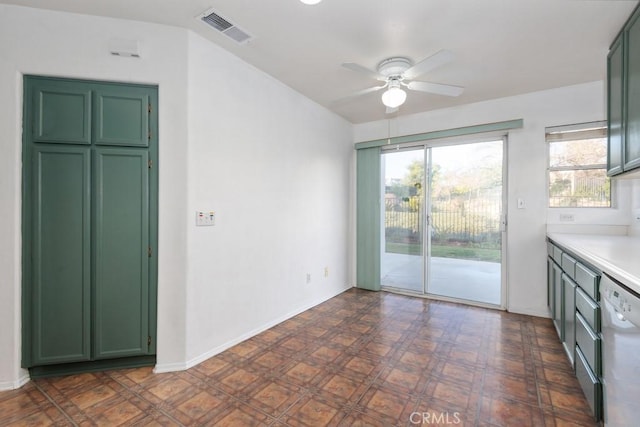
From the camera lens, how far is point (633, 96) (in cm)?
194

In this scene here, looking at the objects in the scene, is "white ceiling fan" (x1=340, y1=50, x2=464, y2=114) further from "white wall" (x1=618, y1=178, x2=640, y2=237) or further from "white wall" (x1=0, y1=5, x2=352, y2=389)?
"white wall" (x1=618, y1=178, x2=640, y2=237)

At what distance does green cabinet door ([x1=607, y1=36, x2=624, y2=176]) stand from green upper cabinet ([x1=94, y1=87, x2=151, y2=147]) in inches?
138

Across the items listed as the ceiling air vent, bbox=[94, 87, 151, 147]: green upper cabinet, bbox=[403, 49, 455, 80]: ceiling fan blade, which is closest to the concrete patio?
bbox=[403, 49, 455, 80]: ceiling fan blade

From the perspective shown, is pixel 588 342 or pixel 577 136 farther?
Answer: pixel 577 136

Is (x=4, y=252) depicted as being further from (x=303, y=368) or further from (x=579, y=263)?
(x=579, y=263)

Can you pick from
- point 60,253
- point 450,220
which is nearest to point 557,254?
point 450,220

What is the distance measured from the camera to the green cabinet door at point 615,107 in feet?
6.94

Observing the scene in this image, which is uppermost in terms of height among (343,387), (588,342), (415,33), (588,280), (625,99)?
(415,33)

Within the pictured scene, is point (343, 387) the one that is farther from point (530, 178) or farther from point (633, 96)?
point (530, 178)

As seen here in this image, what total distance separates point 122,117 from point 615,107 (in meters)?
3.76

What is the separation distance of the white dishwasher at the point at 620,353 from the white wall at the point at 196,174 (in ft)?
8.28

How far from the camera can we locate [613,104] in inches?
89.1

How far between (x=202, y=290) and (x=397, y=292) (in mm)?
2873

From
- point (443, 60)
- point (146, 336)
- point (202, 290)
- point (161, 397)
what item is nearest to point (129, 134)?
point (202, 290)
